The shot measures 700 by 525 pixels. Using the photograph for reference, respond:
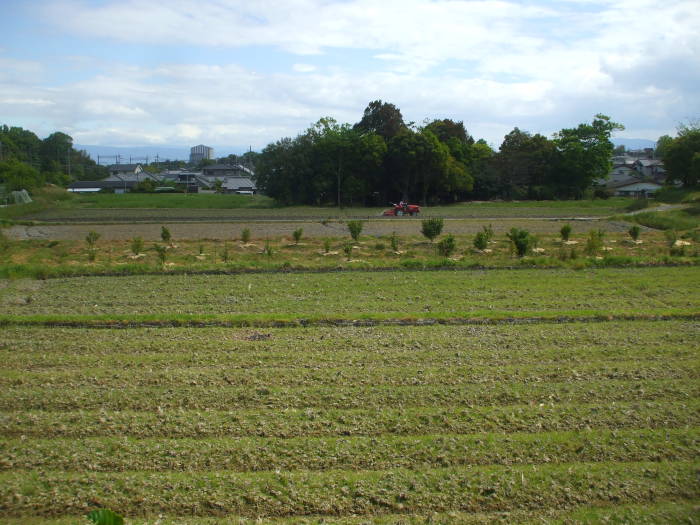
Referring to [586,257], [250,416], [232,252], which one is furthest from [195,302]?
[586,257]

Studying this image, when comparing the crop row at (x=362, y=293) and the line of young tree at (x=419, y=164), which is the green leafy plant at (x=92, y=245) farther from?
the line of young tree at (x=419, y=164)

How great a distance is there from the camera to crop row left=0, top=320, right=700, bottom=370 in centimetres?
1026

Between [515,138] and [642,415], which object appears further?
[515,138]

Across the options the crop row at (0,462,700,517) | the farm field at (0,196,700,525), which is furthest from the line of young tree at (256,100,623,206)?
the crop row at (0,462,700,517)

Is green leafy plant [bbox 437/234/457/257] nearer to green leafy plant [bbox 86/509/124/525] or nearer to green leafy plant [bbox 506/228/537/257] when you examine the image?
green leafy plant [bbox 506/228/537/257]

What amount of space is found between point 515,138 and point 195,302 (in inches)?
2384

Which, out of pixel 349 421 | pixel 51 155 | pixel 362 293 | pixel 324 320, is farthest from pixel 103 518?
pixel 51 155

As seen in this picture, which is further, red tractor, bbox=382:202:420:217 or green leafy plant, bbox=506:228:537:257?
red tractor, bbox=382:202:420:217

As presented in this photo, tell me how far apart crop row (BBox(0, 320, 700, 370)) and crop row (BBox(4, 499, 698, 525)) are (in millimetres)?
4153

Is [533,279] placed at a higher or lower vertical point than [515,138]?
lower

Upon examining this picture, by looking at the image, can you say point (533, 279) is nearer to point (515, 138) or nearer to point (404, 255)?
point (404, 255)

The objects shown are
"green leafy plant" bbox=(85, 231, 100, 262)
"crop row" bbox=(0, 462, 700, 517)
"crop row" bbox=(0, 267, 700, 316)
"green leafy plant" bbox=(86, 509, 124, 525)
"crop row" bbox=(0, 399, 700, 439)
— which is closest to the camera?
"green leafy plant" bbox=(86, 509, 124, 525)

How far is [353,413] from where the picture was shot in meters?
7.93

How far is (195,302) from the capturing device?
1506 centimetres
